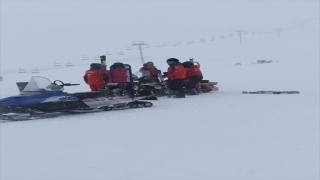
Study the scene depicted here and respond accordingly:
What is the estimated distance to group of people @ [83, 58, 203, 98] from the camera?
33.0 feet

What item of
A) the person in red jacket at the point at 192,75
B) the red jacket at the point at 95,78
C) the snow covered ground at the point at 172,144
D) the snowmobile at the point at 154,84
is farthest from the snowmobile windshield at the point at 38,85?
the person in red jacket at the point at 192,75

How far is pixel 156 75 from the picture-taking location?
513 inches

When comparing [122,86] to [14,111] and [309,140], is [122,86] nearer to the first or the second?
[14,111]

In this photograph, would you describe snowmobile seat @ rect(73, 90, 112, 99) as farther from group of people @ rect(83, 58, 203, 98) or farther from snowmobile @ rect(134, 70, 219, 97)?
snowmobile @ rect(134, 70, 219, 97)

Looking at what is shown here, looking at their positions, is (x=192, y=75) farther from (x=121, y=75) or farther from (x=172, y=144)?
(x=172, y=144)

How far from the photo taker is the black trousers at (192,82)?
496 inches

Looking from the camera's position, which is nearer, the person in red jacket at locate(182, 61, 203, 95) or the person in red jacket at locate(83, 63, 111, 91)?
the person in red jacket at locate(83, 63, 111, 91)

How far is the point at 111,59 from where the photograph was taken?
127ft

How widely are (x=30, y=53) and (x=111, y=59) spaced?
12.1 metres

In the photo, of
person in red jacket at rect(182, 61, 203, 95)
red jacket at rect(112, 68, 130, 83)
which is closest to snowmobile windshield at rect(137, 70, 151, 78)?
person in red jacket at rect(182, 61, 203, 95)

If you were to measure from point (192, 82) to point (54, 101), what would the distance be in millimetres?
5521

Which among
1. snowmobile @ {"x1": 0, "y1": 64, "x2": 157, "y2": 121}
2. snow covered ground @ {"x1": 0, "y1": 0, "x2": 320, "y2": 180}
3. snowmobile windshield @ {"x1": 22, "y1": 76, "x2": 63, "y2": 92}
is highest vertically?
snowmobile windshield @ {"x1": 22, "y1": 76, "x2": 63, "y2": 92}

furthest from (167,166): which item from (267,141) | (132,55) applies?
(132,55)

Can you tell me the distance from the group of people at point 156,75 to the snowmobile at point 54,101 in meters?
0.41
